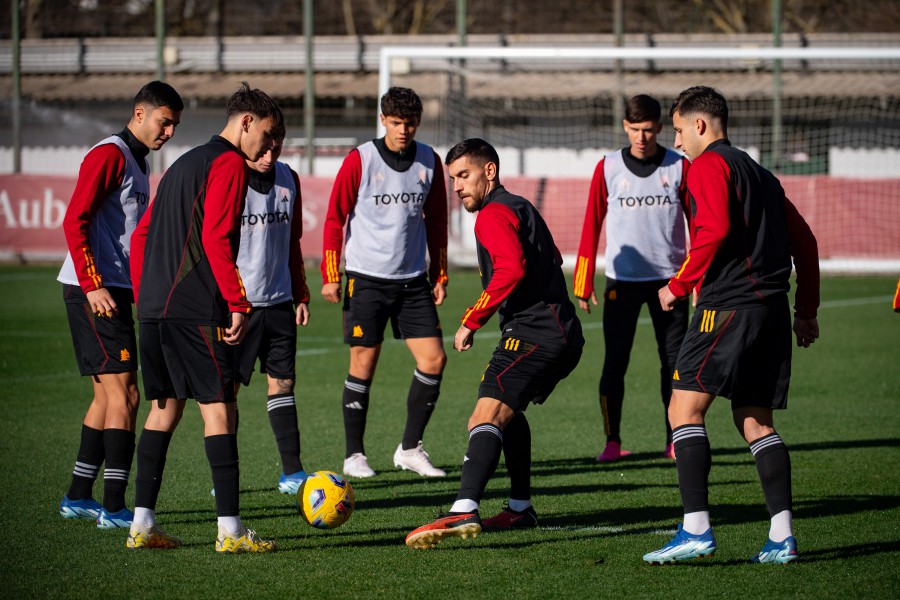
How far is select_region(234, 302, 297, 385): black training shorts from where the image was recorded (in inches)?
257

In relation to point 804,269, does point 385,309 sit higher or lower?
lower

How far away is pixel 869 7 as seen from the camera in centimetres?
3559

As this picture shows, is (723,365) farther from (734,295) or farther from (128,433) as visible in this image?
(128,433)

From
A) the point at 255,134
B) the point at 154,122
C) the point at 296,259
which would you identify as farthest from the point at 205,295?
the point at 296,259

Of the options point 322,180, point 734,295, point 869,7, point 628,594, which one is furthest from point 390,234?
point 869,7

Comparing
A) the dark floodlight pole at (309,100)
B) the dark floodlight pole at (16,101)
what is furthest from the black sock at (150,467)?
the dark floodlight pole at (16,101)

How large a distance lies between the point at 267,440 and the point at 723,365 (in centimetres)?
408

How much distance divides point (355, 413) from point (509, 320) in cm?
197

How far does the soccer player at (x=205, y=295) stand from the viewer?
5109 millimetres

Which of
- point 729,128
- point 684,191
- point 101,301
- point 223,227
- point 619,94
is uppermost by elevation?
point 619,94

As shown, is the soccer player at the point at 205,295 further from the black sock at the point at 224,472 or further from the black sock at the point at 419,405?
the black sock at the point at 419,405

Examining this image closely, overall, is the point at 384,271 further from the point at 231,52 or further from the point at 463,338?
the point at 231,52

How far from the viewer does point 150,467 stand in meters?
5.38

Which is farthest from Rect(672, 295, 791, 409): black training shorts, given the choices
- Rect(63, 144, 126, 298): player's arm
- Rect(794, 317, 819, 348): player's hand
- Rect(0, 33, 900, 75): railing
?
Rect(0, 33, 900, 75): railing
